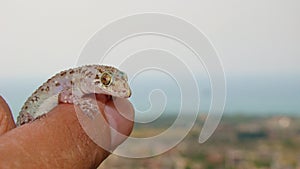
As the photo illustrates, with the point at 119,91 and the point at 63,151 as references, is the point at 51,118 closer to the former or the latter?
the point at 63,151

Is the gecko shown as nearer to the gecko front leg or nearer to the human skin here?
the gecko front leg

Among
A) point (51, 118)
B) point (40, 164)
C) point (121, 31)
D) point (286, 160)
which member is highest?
point (286, 160)

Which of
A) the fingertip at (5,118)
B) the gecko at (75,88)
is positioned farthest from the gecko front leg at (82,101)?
the fingertip at (5,118)

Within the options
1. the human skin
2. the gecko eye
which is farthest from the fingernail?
the gecko eye

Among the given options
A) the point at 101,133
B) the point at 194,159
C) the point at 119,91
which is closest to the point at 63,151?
the point at 101,133

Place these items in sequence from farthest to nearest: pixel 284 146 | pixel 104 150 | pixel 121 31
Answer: pixel 284 146 < pixel 121 31 < pixel 104 150

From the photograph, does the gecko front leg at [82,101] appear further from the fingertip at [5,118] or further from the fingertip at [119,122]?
the fingertip at [5,118]

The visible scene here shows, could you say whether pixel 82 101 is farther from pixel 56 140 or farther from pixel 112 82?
pixel 56 140
